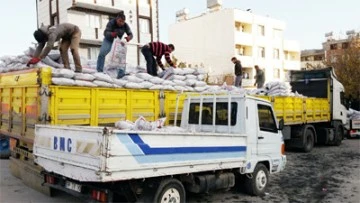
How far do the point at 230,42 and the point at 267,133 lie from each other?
1231 inches

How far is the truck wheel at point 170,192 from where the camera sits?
4.89m

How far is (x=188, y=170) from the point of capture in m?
5.25

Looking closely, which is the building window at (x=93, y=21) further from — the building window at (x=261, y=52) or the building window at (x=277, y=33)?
the building window at (x=277, y=33)

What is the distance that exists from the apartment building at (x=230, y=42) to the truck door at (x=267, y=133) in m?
29.2

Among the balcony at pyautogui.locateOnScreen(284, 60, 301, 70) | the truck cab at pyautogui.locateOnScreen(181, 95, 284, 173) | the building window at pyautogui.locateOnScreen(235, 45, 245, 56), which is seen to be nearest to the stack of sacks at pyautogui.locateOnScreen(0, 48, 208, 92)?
the truck cab at pyautogui.locateOnScreen(181, 95, 284, 173)

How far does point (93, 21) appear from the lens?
24672mm

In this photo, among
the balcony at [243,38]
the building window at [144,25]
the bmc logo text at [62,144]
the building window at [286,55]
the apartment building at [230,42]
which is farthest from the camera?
the building window at [286,55]

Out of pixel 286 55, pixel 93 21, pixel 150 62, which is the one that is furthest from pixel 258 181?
pixel 286 55

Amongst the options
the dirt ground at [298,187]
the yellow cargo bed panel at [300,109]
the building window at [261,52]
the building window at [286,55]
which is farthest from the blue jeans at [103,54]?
the building window at [286,55]

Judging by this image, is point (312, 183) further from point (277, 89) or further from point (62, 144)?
point (62, 144)

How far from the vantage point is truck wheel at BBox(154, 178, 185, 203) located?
489cm

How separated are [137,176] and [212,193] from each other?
2738 mm

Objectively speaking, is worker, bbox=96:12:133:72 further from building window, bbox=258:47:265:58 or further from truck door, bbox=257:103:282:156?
building window, bbox=258:47:265:58

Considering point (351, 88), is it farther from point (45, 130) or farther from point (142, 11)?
point (45, 130)
